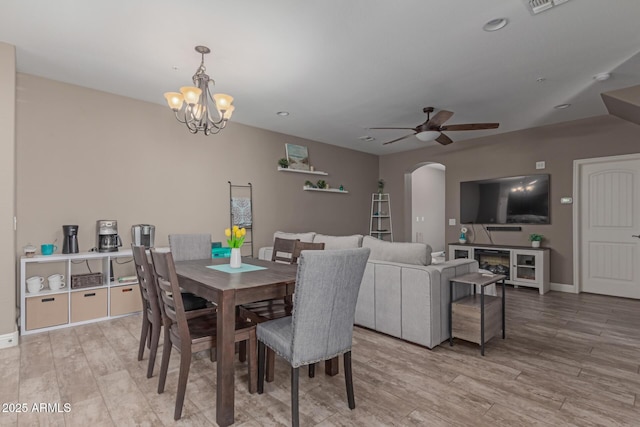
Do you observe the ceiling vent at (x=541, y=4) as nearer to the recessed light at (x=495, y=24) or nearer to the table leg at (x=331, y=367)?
the recessed light at (x=495, y=24)

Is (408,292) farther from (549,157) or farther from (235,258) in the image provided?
(549,157)

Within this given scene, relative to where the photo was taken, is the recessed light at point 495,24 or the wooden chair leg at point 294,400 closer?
the wooden chair leg at point 294,400

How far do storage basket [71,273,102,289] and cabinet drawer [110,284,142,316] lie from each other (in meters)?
0.19

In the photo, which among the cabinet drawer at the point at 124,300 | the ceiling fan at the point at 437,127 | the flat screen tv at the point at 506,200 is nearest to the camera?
the cabinet drawer at the point at 124,300

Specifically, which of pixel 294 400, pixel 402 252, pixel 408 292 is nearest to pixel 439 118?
pixel 402 252

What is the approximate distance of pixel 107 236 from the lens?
3889 mm

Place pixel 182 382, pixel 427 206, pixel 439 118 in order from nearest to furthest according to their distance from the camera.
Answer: pixel 182 382, pixel 439 118, pixel 427 206

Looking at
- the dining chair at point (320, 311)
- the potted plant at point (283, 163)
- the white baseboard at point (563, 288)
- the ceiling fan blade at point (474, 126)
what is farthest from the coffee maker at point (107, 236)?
the white baseboard at point (563, 288)

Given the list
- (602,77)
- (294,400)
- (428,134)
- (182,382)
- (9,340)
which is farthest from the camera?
(428,134)

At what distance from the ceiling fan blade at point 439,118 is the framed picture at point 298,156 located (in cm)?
263

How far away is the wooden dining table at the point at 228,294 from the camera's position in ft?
6.01

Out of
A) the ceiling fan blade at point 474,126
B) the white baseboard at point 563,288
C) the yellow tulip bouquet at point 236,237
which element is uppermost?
the ceiling fan blade at point 474,126

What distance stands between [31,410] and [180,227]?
288 centimetres

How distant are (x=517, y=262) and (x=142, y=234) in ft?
18.9
